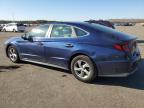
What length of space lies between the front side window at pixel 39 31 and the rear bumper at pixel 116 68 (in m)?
2.24

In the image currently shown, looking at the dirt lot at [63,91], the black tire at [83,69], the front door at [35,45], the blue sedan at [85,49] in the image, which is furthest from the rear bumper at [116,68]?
the front door at [35,45]

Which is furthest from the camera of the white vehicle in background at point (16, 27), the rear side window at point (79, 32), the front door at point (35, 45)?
the white vehicle in background at point (16, 27)

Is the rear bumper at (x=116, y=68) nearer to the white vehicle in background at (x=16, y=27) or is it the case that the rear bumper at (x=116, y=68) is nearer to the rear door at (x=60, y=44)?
the rear door at (x=60, y=44)

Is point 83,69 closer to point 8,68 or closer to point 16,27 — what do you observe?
point 8,68

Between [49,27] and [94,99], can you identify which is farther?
[49,27]

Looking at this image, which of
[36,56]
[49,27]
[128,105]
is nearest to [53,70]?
[36,56]

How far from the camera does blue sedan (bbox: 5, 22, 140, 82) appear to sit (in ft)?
20.0

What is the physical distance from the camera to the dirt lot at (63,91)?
5.03 metres

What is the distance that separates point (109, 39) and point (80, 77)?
1.27 metres

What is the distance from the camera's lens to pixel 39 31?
25.7 ft

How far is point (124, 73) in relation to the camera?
6.11 m

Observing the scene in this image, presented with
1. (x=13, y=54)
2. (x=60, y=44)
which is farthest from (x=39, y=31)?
(x=13, y=54)

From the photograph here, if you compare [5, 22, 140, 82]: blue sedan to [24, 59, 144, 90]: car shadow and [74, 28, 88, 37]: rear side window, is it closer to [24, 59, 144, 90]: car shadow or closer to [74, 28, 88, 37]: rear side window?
[74, 28, 88, 37]: rear side window

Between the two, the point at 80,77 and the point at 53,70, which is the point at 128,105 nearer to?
the point at 80,77
